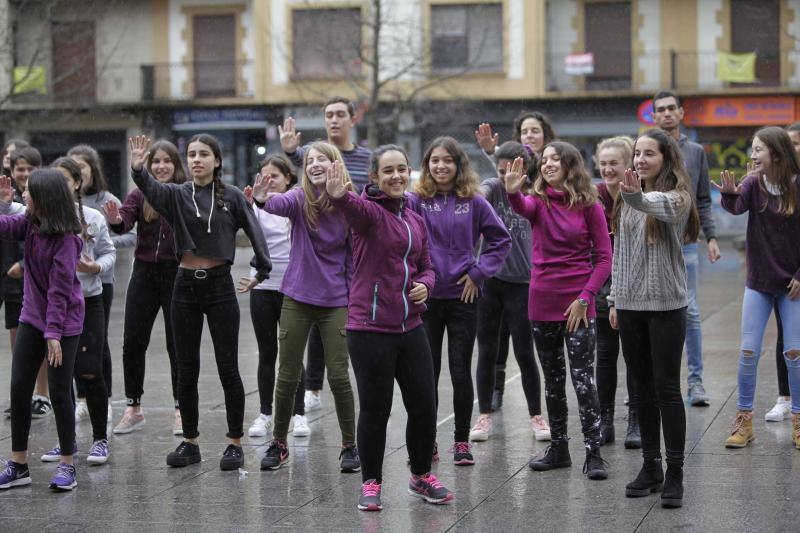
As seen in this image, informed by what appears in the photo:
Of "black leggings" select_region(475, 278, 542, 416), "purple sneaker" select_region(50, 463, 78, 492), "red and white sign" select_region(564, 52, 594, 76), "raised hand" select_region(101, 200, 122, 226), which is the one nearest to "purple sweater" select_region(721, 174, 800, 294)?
"black leggings" select_region(475, 278, 542, 416)

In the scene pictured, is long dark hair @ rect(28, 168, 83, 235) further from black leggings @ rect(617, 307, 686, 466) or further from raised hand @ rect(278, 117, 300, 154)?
black leggings @ rect(617, 307, 686, 466)

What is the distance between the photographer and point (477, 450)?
7.26 metres

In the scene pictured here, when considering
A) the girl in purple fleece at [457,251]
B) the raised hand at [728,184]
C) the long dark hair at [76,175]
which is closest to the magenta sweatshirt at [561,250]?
the girl in purple fleece at [457,251]

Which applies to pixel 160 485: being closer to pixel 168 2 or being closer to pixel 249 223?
pixel 249 223

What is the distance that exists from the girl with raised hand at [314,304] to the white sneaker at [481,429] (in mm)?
885

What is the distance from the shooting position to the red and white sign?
34.1 meters

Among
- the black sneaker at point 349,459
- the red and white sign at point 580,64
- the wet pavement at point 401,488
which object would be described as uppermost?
the red and white sign at point 580,64

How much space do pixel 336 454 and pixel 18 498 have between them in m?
1.89

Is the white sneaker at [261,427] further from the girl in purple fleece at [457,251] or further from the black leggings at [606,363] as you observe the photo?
the black leggings at [606,363]

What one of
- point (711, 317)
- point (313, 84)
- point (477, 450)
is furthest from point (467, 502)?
point (313, 84)

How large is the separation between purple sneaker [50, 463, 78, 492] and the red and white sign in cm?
2925

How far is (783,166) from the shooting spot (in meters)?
7.18

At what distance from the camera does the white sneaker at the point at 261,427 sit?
7812 mm

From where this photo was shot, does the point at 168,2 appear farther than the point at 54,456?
Yes
